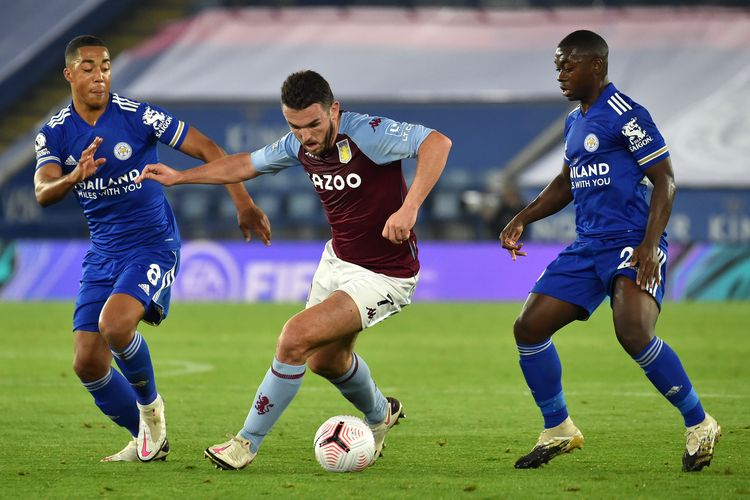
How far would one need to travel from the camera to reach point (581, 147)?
22.2ft

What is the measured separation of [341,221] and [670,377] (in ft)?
6.11

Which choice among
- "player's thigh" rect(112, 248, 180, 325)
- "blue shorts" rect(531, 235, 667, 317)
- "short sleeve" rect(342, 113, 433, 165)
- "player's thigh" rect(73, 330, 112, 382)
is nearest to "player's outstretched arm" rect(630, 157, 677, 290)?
"blue shorts" rect(531, 235, 667, 317)

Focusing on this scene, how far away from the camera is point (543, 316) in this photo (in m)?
6.80

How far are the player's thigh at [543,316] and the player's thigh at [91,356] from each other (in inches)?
88.0

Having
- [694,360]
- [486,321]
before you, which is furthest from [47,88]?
[694,360]

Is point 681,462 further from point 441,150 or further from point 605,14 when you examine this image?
point 605,14

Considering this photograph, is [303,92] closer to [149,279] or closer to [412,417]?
[149,279]

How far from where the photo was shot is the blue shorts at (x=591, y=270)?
667 centimetres

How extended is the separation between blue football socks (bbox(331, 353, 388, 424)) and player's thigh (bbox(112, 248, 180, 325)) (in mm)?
1056

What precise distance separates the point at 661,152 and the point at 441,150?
112 centimetres

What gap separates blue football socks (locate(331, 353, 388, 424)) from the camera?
7.02 meters

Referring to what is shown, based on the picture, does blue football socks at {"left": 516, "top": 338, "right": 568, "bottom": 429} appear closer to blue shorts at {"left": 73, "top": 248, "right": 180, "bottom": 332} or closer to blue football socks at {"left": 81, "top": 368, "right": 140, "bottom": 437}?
blue shorts at {"left": 73, "top": 248, "right": 180, "bottom": 332}

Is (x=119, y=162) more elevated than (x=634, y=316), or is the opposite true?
(x=119, y=162)

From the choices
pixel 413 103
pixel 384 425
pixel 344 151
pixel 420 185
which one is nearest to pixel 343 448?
pixel 384 425
